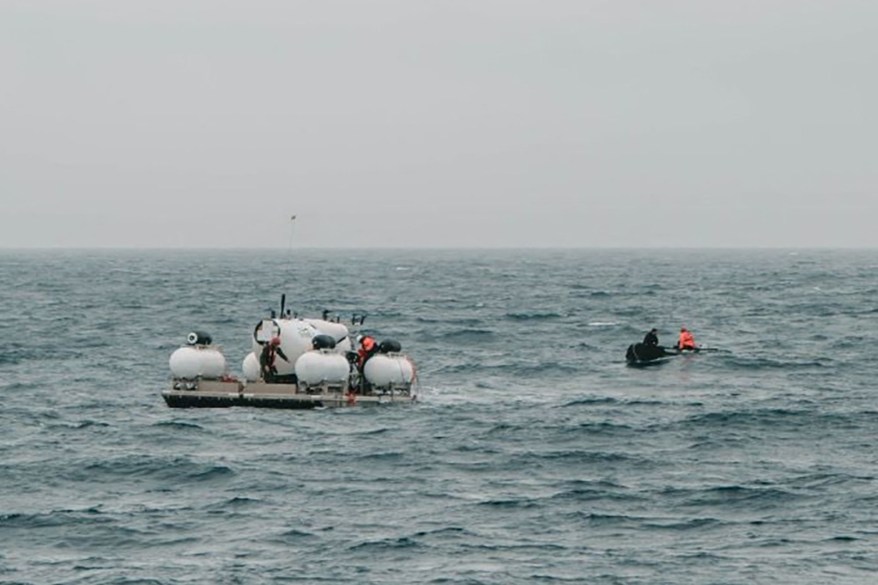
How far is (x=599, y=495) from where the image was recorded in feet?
Result: 122

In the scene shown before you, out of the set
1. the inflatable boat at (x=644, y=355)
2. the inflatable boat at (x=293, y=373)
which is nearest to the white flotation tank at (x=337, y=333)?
the inflatable boat at (x=293, y=373)

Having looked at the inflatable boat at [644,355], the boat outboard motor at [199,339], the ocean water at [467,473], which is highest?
the boat outboard motor at [199,339]

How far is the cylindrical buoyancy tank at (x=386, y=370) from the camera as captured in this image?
51.9 metres

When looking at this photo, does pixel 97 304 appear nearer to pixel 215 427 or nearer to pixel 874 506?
pixel 215 427

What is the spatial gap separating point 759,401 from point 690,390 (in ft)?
13.8

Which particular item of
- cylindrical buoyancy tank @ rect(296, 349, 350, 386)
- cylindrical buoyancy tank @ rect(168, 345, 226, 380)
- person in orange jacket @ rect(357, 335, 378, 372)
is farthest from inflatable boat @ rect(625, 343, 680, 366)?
cylindrical buoyancy tank @ rect(168, 345, 226, 380)

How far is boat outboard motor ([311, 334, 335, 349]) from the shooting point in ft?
166

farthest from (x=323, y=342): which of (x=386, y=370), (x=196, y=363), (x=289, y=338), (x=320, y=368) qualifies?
(x=196, y=363)

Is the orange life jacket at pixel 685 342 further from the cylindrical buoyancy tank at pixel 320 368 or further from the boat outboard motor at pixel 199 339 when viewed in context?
the boat outboard motor at pixel 199 339

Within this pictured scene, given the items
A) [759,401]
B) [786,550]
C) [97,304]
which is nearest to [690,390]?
[759,401]

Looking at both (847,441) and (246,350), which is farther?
(246,350)

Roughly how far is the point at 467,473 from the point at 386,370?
12.1 meters

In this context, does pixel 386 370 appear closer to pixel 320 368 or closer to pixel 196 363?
pixel 320 368

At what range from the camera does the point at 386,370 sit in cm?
5197
